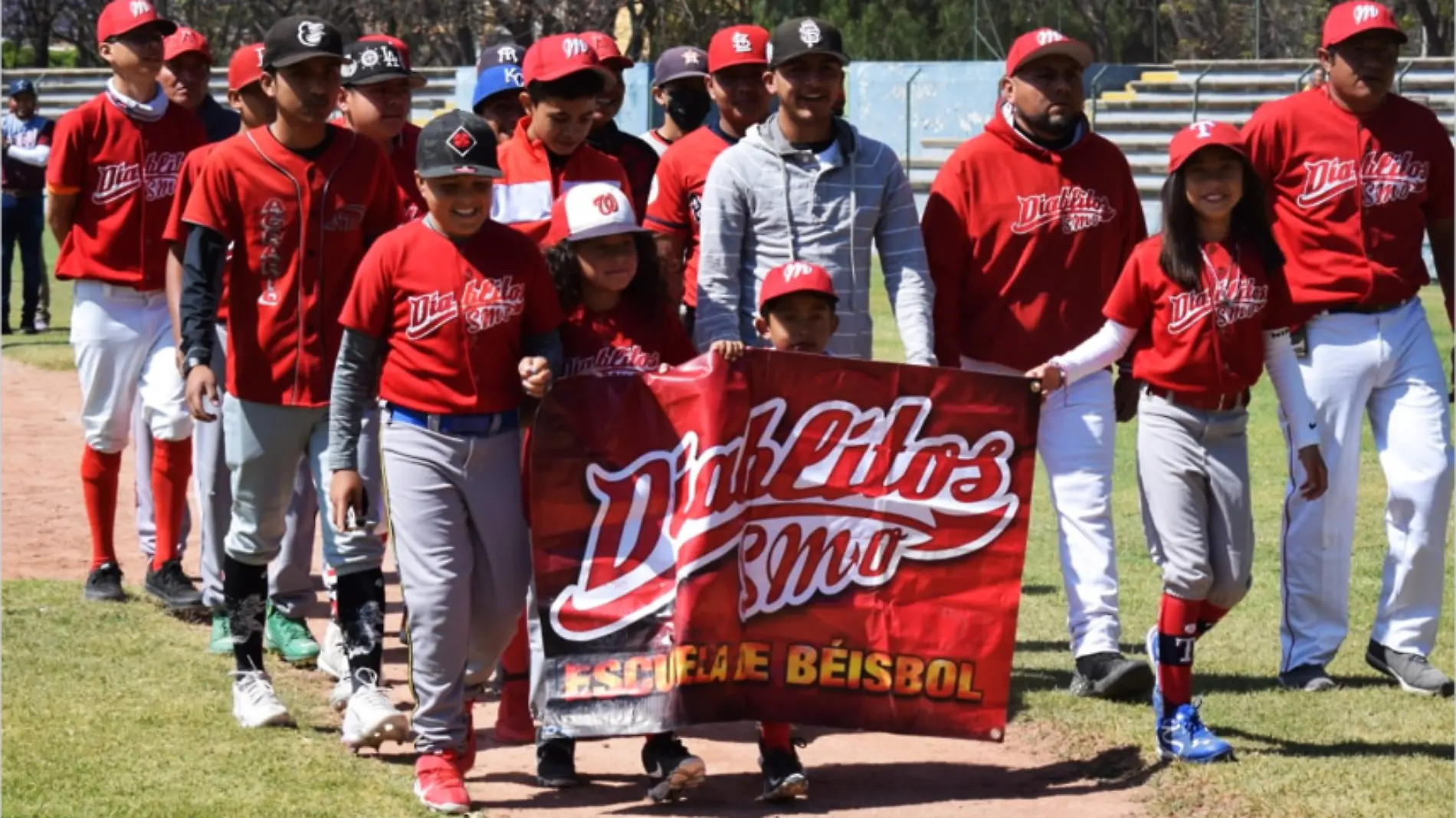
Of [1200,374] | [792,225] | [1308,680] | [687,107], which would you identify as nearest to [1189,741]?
[1200,374]

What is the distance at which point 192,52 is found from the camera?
9.26m

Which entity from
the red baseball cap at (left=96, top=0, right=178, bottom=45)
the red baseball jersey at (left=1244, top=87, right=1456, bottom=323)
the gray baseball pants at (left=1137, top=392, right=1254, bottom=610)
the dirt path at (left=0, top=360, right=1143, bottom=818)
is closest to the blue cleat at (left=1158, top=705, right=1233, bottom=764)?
the dirt path at (left=0, top=360, right=1143, bottom=818)

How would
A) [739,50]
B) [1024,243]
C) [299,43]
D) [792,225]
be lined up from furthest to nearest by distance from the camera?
[739,50], [1024,243], [299,43], [792,225]

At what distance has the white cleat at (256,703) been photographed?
7.04 metres

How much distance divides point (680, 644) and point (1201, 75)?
25931 mm

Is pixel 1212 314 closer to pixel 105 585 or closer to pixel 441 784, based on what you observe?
pixel 441 784

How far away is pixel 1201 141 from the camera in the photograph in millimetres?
Result: 6445

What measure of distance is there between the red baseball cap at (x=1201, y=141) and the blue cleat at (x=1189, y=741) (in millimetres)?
1698

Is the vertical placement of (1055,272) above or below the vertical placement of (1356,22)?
below

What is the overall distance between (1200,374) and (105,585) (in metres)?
5.18

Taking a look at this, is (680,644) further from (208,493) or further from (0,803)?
(208,493)

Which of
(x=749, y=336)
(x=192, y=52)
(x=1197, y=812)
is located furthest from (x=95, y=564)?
(x=1197, y=812)

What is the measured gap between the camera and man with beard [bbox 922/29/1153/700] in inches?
290

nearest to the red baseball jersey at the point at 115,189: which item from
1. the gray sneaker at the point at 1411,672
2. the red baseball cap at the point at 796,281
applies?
the red baseball cap at the point at 796,281
